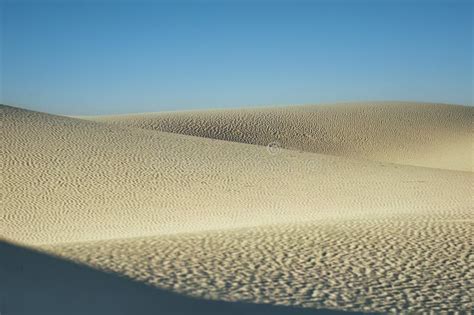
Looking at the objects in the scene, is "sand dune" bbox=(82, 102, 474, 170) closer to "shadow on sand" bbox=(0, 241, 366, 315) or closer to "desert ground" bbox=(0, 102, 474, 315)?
"desert ground" bbox=(0, 102, 474, 315)

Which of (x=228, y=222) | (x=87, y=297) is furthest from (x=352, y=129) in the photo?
(x=87, y=297)

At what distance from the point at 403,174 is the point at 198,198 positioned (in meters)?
9.55

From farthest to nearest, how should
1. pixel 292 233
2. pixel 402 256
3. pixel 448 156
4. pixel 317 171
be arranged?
pixel 448 156
pixel 317 171
pixel 292 233
pixel 402 256

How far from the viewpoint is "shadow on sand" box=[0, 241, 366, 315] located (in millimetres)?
5348

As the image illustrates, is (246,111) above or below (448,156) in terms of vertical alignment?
above

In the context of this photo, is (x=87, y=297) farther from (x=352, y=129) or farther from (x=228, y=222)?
(x=352, y=129)

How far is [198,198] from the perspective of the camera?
16.4 metres

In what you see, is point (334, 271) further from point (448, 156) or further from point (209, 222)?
point (448, 156)

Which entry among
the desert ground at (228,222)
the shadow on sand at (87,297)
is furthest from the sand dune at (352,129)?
the shadow on sand at (87,297)

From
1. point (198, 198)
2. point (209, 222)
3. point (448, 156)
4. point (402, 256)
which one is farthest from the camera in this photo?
point (448, 156)

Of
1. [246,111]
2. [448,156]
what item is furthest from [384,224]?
[246,111]

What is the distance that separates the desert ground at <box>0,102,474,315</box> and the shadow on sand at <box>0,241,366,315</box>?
0.08 feet

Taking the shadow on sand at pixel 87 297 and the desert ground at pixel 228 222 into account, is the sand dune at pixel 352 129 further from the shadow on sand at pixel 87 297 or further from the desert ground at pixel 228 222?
the shadow on sand at pixel 87 297

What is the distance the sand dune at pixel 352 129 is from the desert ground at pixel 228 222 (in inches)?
8.5
